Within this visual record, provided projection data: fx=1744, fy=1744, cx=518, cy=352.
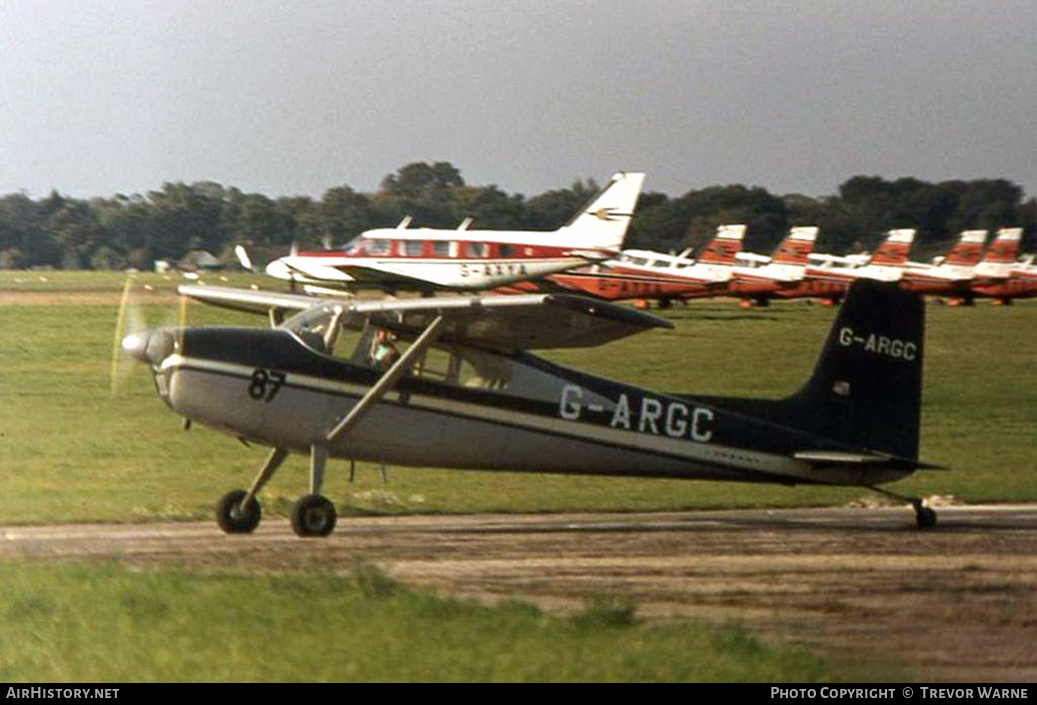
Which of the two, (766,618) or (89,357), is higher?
(766,618)

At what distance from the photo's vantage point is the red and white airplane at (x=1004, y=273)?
60.1 m

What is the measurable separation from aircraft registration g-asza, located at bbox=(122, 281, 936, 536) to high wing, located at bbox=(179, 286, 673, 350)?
2 cm

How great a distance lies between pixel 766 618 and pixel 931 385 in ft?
77.7

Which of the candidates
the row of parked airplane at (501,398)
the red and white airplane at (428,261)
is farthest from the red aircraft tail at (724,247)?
the row of parked airplane at (501,398)

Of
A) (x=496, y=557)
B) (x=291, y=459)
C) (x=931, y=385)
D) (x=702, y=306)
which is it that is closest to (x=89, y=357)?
(x=291, y=459)

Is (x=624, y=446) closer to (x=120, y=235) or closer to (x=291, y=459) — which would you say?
(x=291, y=459)

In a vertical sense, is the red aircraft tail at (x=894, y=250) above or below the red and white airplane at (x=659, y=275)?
above

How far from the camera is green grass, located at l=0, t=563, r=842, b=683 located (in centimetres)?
820

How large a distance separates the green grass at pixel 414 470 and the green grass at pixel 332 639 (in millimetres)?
6492

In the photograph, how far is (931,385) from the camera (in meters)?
33.0

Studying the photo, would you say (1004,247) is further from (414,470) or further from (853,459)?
(853,459)

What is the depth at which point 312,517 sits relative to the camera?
14.4 metres

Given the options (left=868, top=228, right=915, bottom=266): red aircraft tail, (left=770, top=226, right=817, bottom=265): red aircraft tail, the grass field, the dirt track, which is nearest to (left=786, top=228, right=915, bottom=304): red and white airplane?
(left=868, top=228, right=915, bottom=266): red aircraft tail

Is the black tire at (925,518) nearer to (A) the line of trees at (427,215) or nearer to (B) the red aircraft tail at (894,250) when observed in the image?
(A) the line of trees at (427,215)
